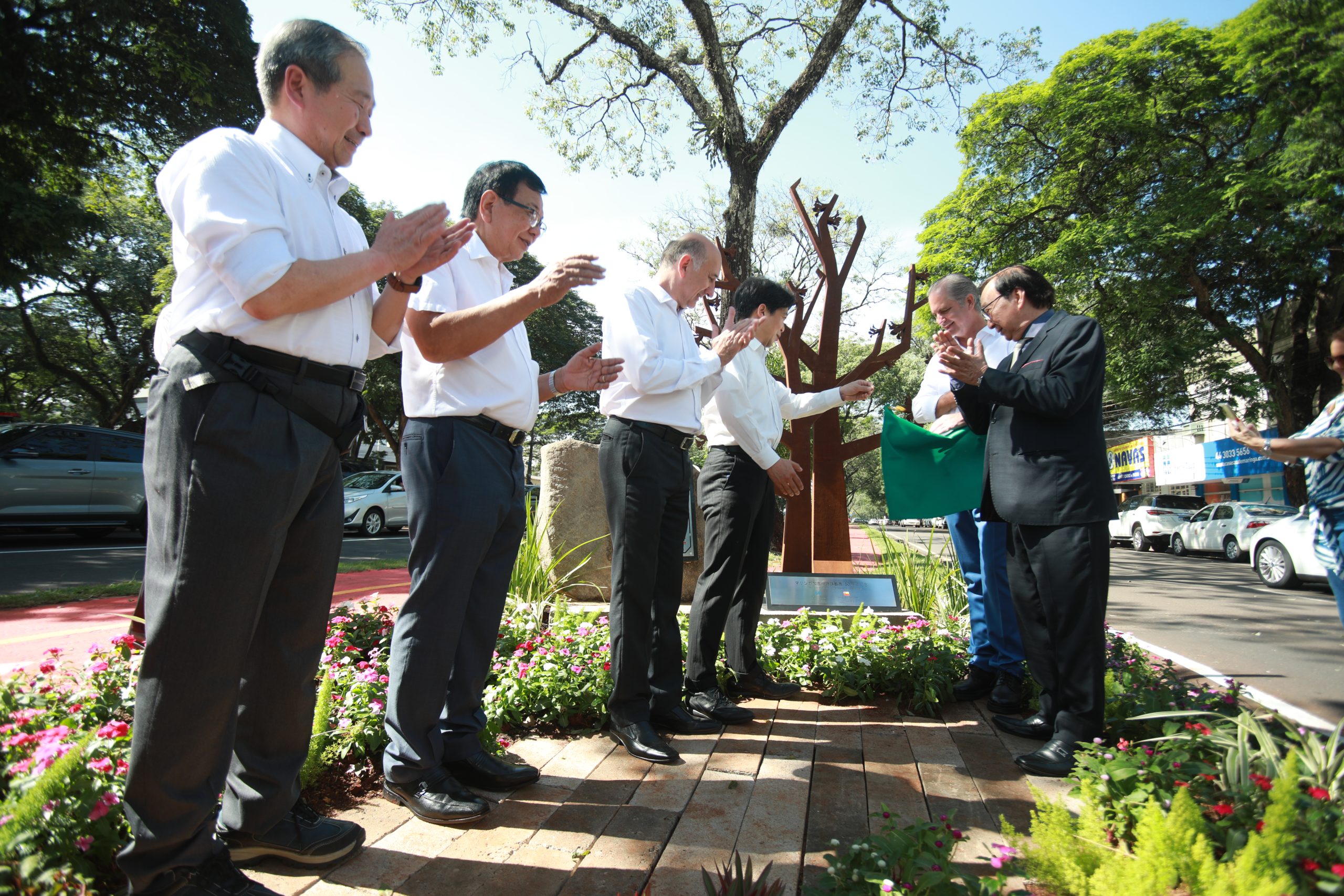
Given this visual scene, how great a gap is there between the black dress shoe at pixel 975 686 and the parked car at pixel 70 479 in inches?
415

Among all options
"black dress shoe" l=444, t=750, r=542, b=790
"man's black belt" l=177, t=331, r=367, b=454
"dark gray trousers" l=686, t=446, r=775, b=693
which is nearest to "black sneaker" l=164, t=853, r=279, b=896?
"black dress shoe" l=444, t=750, r=542, b=790

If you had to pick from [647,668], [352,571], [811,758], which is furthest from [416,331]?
[352,571]

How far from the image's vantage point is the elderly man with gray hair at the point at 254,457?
1595 mm

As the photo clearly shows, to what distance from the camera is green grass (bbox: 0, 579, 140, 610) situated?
5.96 metres

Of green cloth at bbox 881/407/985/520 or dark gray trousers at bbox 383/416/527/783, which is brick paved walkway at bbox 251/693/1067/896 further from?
green cloth at bbox 881/407/985/520

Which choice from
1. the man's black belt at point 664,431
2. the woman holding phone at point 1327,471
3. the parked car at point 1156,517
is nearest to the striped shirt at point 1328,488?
the woman holding phone at point 1327,471

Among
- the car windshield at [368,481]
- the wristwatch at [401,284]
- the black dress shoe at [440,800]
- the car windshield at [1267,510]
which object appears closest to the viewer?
the wristwatch at [401,284]

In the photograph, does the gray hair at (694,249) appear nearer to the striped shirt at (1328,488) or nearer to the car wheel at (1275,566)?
the striped shirt at (1328,488)

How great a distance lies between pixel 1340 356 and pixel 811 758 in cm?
274

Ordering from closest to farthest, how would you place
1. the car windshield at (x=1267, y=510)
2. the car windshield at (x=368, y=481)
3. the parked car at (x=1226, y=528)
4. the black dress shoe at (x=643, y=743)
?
the black dress shoe at (x=643, y=743), the car windshield at (x=1267, y=510), the parked car at (x=1226, y=528), the car windshield at (x=368, y=481)

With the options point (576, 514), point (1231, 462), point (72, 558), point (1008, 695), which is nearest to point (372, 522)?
point (72, 558)

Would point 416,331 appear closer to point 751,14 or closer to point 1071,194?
point 751,14

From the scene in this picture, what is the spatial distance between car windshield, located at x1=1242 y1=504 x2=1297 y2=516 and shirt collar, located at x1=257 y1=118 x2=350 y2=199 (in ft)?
58.8

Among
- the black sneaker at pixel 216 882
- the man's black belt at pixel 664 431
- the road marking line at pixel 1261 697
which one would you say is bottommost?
the road marking line at pixel 1261 697
